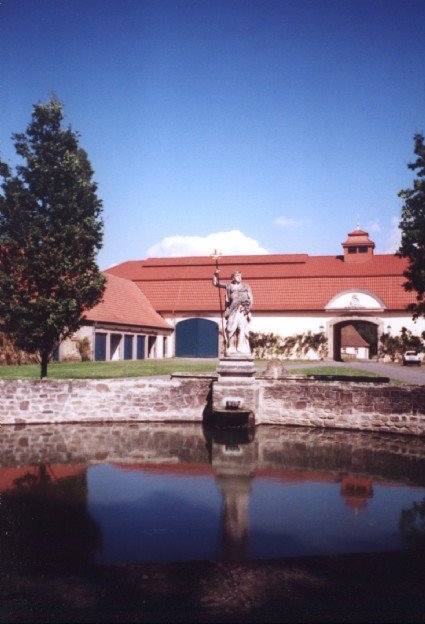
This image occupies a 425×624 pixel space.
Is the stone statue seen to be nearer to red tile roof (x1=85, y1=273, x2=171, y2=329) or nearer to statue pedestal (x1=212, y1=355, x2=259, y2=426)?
statue pedestal (x1=212, y1=355, x2=259, y2=426)

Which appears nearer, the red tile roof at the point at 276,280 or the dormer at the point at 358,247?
the red tile roof at the point at 276,280

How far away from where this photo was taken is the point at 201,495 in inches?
311

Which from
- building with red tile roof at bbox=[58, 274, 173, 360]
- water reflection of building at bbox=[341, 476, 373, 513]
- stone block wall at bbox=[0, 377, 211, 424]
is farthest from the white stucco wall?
water reflection of building at bbox=[341, 476, 373, 513]

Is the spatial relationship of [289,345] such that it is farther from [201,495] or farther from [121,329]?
[201,495]

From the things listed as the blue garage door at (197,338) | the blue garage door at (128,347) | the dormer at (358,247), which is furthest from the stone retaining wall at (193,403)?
the dormer at (358,247)

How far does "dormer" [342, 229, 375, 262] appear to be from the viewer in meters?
38.2

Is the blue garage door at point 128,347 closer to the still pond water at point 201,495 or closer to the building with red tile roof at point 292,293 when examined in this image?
the building with red tile roof at point 292,293

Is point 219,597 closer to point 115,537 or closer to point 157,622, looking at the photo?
point 157,622

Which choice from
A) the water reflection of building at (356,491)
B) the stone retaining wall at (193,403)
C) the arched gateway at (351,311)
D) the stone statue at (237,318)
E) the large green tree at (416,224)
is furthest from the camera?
the arched gateway at (351,311)

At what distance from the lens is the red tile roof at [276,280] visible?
3456cm

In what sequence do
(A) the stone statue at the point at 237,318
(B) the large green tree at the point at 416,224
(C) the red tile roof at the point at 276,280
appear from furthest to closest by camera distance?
(C) the red tile roof at the point at 276,280 < (B) the large green tree at the point at 416,224 < (A) the stone statue at the point at 237,318

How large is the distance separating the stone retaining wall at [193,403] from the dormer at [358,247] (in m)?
25.8

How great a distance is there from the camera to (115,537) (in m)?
6.05

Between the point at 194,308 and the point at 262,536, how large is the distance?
30162 millimetres
